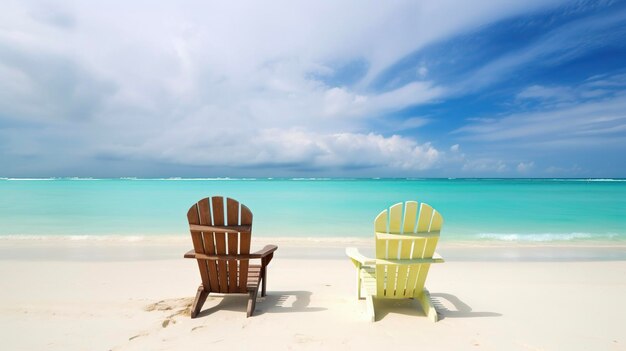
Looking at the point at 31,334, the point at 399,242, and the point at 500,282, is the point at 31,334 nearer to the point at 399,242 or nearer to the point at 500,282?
the point at 399,242

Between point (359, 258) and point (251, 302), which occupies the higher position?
point (359, 258)

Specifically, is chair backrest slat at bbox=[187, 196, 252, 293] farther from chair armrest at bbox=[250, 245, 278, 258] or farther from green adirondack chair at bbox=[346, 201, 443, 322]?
green adirondack chair at bbox=[346, 201, 443, 322]

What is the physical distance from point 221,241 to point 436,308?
2.93 m

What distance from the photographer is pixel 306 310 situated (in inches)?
159

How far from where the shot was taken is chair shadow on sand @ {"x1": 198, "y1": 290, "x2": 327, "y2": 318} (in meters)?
4.00

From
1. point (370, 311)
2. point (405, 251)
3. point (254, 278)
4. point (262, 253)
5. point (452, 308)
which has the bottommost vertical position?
point (452, 308)

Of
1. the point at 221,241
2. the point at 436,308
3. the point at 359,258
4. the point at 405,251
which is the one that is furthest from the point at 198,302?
the point at 436,308

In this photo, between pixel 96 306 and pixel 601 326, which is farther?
pixel 96 306

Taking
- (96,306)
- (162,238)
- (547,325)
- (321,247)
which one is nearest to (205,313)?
(96,306)

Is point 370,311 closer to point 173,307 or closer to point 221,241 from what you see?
point 221,241

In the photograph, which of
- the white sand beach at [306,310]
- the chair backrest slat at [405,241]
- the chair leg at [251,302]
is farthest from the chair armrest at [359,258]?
the chair leg at [251,302]

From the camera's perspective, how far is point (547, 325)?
362cm

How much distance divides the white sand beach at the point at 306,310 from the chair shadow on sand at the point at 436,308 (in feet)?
0.05

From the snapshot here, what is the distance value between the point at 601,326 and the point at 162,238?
34.6ft
